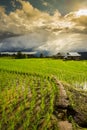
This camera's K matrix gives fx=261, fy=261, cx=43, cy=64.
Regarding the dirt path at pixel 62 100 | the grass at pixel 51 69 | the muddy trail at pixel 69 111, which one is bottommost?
the grass at pixel 51 69

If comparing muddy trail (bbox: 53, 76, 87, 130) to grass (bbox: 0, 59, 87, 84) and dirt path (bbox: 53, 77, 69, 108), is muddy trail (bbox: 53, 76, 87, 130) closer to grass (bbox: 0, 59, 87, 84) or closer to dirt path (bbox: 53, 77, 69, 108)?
dirt path (bbox: 53, 77, 69, 108)

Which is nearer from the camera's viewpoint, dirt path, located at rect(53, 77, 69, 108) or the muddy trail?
the muddy trail

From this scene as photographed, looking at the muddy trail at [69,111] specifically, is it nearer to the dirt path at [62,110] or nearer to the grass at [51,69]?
the dirt path at [62,110]

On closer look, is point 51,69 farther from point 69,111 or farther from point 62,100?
point 69,111

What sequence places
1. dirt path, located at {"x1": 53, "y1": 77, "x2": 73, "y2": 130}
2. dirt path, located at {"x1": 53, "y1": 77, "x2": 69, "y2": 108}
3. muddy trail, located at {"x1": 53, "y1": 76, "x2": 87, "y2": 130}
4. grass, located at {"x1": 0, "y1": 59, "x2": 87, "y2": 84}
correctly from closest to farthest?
dirt path, located at {"x1": 53, "y1": 77, "x2": 73, "y2": 130}, muddy trail, located at {"x1": 53, "y1": 76, "x2": 87, "y2": 130}, dirt path, located at {"x1": 53, "y1": 77, "x2": 69, "y2": 108}, grass, located at {"x1": 0, "y1": 59, "x2": 87, "y2": 84}

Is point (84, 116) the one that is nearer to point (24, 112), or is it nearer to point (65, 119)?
point (65, 119)

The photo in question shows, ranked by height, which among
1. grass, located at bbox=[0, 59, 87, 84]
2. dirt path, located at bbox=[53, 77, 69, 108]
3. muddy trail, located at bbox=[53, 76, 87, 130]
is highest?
dirt path, located at bbox=[53, 77, 69, 108]

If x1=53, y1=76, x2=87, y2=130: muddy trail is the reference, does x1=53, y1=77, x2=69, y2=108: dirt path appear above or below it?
above

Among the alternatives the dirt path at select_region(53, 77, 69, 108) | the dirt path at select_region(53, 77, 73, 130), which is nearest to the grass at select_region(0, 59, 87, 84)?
the dirt path at select_region(53, 77, 69, 108)

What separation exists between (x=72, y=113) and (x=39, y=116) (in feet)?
2.69

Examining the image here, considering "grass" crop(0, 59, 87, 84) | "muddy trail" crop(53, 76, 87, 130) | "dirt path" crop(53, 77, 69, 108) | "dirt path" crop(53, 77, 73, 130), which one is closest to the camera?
"dirt path" crop(53, 77, 73, 130)

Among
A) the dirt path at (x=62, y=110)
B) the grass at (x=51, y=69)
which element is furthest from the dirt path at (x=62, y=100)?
the grass at (x=51, y=69)

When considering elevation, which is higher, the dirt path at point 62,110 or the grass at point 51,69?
the dirt path at point 62,110

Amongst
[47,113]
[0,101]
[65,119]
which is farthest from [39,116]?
[0,101]
